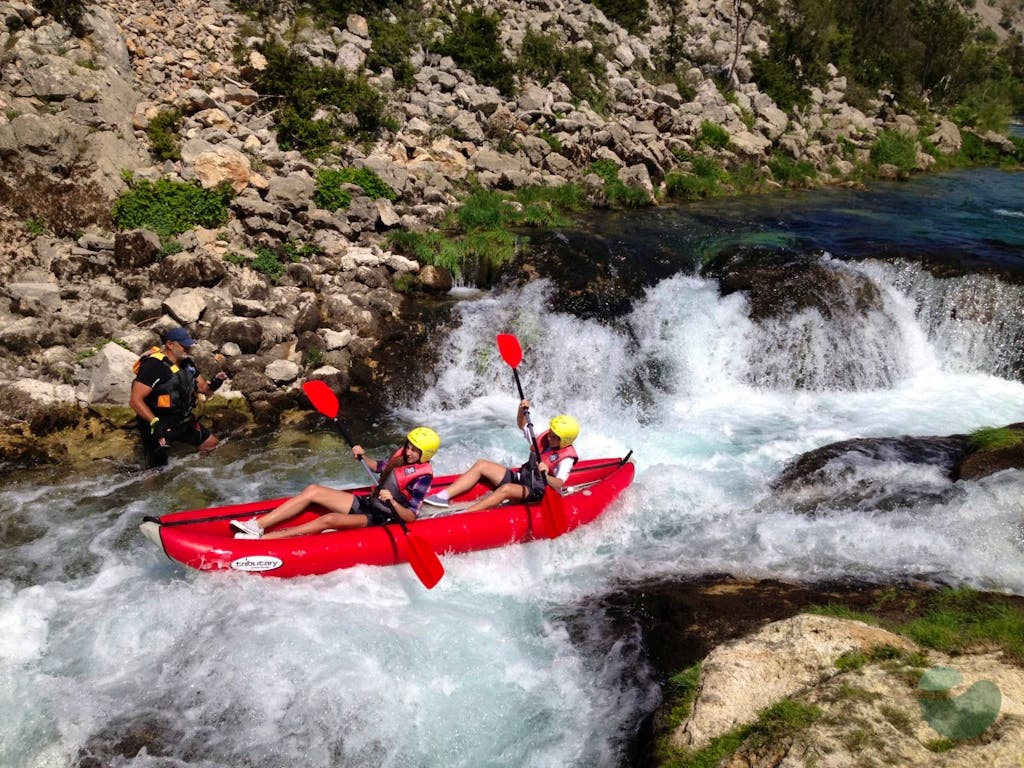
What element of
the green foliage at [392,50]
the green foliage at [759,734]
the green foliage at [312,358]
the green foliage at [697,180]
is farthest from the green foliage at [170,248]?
the green foliage at [697,180]

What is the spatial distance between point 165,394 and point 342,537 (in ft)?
8.06

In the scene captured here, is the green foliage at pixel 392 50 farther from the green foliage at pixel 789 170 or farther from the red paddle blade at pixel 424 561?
the red paddle blade at pixel 424 561

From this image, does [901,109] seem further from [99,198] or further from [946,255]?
[99,198]

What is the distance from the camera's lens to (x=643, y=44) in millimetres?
19203

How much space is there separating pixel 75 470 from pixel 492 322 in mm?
5090

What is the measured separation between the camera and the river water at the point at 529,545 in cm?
396

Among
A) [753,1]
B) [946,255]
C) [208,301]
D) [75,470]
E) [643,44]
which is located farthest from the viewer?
[753,1]

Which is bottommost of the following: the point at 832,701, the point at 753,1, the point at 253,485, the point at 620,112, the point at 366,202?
the point at 253,485

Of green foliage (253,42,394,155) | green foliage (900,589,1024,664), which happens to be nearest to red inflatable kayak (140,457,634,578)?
green foliage (900,589,1024,664)

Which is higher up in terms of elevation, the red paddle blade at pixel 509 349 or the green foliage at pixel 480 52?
the green foliage at pixel 480 52

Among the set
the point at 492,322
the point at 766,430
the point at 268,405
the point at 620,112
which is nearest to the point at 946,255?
the point at 766,430

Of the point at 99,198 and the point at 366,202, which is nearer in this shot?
the point at 99,198

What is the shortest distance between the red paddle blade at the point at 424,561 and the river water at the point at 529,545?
25 centimetres

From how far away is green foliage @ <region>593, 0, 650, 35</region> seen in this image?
19.2m
